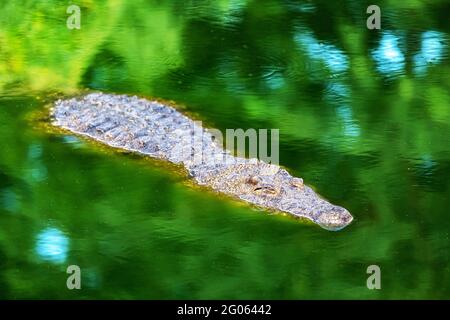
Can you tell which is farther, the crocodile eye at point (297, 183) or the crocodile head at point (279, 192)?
the crocodile eye at point (297, 183)

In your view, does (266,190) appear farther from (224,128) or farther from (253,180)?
(224,128)

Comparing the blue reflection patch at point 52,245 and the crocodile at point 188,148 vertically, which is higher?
the crocodile at point 188,148

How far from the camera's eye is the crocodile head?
14.4ft

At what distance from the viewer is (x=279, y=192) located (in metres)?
4.52

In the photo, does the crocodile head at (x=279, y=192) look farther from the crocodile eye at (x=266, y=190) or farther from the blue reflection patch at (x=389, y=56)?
the blue reflection patch at (x=389, y=56)

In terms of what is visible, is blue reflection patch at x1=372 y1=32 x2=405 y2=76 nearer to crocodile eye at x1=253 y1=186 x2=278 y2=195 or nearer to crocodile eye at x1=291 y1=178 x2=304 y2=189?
crocodile eye at x1=291 y1=178 x2=304 y2=189

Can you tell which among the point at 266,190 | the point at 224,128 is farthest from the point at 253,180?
the point at 224,128

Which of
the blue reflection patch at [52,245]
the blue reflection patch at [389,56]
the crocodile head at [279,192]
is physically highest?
the blue reflection patch at [389,56]

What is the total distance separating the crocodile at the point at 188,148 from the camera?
4.48 m

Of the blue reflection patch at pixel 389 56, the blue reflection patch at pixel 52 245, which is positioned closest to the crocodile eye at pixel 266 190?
the blue reflection patch at pixel 52 245

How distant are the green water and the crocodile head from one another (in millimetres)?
79

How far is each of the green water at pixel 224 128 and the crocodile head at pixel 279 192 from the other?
0.08 metres

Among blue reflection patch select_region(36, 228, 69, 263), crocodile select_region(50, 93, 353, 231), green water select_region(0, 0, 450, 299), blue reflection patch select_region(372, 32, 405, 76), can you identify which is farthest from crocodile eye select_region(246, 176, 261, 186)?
blue reflection patch select_region(372, 32, 405, 76)

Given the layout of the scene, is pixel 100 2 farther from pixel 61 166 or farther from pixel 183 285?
pixel 183 285
